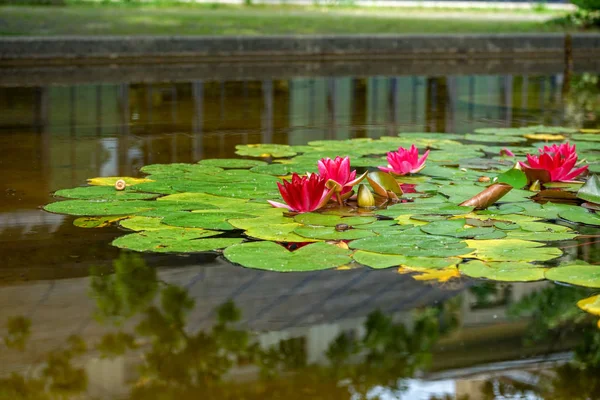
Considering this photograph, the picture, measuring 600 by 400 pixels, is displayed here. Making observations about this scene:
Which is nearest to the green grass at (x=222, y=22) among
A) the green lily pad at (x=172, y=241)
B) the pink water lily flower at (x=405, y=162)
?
the pink water lily flower at (x=405, y=162)

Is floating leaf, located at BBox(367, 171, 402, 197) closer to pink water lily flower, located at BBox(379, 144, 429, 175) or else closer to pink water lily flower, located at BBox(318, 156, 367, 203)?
pink water lily flower, located at BBox(318, 156, 367, 203)

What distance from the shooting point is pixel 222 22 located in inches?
486

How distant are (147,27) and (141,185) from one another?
26.5 ft

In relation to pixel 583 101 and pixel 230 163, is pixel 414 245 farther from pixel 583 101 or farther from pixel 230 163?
pixel 583 101

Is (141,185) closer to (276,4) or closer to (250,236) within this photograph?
(250,236)

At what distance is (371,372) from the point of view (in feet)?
6.36

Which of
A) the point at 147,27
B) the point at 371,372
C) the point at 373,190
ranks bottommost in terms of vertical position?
the point at 371,372

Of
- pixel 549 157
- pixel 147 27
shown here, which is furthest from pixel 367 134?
pixel 147 27

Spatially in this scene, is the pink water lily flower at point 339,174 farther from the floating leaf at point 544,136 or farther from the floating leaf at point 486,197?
the floating leaf at point 544,136

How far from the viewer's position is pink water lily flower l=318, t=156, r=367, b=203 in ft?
10.7

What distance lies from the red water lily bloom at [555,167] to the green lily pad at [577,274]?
1.03 m

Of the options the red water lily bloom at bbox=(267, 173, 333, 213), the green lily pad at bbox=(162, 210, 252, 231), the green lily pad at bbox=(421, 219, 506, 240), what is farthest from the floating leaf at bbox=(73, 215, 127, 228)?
the green lily pad at bbox=(421, 219, 506, 240)

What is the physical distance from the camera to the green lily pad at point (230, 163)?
164 inches

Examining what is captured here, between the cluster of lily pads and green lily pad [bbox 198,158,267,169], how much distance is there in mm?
10
